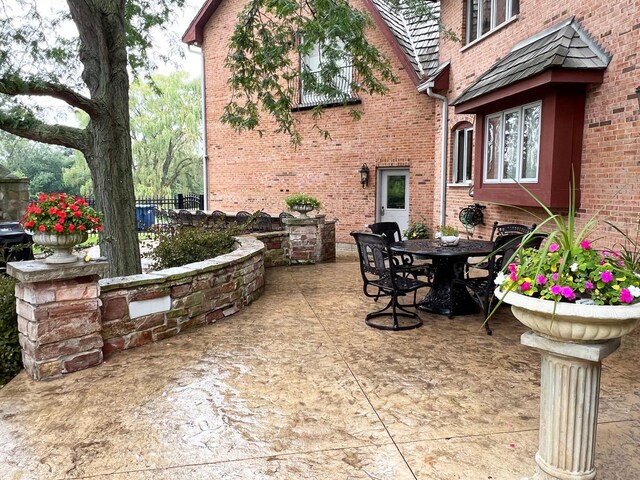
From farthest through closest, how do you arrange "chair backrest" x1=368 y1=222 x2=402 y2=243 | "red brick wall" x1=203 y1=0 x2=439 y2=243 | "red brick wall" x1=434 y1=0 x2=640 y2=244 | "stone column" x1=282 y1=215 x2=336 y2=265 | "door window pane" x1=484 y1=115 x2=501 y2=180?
"red brick wall" x1=203 y1=0 x2=439 y2=243
"stone column" x1=282 y1=215 x2=336 y2=265
"door window pane" x1=484 y1=115 x2=501 y2=180
"chair backrest" x1=368 y1=222 x2=402 y2=243
"red brick wall" x1=434 y1=0 x2=640 y2=244

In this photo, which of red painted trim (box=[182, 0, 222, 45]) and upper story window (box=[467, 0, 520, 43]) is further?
red painted trim (box=[182, 0, 222, 45])

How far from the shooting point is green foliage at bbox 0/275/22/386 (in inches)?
148

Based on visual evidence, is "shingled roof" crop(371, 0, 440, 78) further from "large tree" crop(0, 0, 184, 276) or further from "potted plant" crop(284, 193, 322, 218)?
"large tree" crop(0, 0, 184, 276)

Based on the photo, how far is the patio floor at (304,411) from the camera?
7.95 ft

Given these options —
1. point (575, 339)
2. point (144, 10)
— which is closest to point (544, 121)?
point (575, 339)

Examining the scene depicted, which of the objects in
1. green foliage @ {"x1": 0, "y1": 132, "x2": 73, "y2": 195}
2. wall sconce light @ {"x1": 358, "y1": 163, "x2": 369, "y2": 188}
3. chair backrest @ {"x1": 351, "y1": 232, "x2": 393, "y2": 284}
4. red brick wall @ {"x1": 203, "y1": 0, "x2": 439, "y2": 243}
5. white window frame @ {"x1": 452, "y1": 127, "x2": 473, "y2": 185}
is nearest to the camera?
chair backrest @ {"x1": 351, "y1": 232, "x2": 393, "y2": 284}

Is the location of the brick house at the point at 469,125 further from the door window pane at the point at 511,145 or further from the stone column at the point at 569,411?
the stone column at the point at 569,411

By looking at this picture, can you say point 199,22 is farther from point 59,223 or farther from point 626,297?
point 626,297

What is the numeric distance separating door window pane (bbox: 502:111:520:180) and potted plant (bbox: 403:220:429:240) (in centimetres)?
300

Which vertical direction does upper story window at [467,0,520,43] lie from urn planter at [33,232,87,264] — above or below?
above

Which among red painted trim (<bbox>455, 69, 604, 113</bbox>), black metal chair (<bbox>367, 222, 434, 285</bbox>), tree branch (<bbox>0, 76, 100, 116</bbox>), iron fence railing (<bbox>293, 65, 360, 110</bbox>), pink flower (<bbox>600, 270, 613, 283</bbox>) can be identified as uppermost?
iron fence railing (<bbox>293, 65, 360, 110</bbox>)

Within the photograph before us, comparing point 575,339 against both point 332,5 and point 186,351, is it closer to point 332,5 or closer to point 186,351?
point 186,351

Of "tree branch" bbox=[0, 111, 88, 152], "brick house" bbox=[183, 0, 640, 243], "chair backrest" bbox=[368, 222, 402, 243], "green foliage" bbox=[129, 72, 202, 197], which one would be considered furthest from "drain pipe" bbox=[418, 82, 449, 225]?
"green foliage" bbox=[129, 72, 202, 197]

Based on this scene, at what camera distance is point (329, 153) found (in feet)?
38.8
